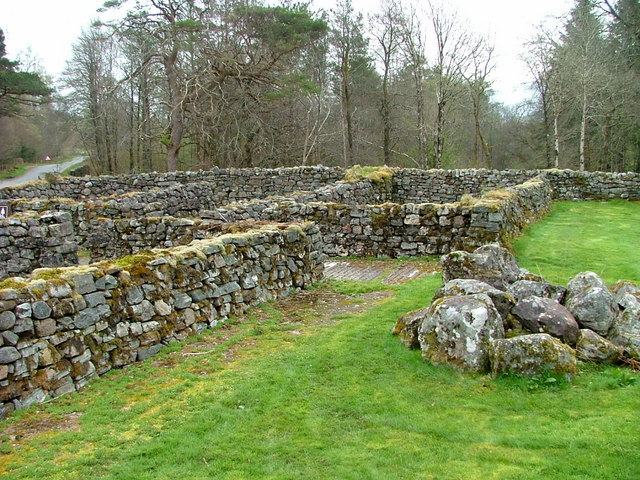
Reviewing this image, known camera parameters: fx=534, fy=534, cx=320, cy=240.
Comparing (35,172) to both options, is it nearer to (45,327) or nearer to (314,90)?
(314,90)

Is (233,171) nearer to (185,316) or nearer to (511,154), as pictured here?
(185,316)

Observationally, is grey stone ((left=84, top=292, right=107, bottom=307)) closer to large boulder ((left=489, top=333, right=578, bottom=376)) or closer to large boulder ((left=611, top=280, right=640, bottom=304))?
large boulder ((left=489, top=333, right=578, bottom=376))

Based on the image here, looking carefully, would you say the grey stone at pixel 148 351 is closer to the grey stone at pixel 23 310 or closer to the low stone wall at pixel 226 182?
the grey stone at pixel 23 310

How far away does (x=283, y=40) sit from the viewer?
99.3 feet

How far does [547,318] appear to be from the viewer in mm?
5480

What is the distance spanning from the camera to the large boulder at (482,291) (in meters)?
5.82

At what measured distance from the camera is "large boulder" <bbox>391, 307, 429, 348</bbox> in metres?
6.03

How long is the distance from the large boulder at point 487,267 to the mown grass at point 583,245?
2309 mm

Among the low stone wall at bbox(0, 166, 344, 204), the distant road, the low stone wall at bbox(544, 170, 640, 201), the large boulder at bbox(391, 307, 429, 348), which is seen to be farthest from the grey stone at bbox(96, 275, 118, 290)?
the distant road

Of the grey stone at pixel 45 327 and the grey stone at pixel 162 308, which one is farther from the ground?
the grey stone at pixel 45 327

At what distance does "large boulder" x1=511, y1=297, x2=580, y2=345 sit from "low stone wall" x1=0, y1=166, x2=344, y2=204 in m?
19.1

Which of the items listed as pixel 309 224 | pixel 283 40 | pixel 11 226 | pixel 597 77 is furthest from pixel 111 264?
pixel 597 77

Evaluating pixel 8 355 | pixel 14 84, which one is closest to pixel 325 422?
pixel 8 355

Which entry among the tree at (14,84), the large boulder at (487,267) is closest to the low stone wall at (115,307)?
the large boulder at (487,267)
